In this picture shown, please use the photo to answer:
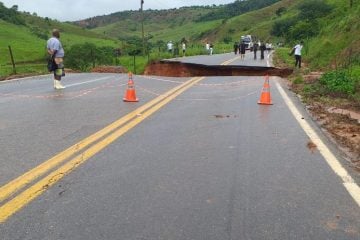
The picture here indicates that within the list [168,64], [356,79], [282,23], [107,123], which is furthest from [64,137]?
[282,23]

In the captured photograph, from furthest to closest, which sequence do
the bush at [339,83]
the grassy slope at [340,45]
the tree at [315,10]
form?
the tree at [315,10] → the grassy slope at [340,45] → the bush at [339,83]

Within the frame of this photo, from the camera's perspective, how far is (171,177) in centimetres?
→ 563

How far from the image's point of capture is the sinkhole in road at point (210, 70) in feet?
82.5

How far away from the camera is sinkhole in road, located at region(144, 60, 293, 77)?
25.1 metres

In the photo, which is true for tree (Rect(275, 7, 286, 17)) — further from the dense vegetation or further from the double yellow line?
the double yellow line

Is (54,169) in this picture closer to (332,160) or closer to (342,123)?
(332,160)

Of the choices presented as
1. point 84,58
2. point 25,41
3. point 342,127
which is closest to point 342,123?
point 342,127

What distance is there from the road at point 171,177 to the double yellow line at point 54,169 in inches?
0.5

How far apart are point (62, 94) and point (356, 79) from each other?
357 inches

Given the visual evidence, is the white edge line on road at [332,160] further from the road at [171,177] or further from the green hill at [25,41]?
the green hill at [25,41]

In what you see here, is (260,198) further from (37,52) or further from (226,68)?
(37,52)

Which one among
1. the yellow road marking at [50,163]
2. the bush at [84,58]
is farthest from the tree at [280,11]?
the yellow road marking at [50,163]

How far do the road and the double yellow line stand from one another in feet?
0.04

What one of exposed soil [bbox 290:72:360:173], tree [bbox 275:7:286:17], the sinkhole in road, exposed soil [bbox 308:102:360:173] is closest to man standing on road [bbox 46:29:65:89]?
exposed soil [bbox 290:72:360:173]
